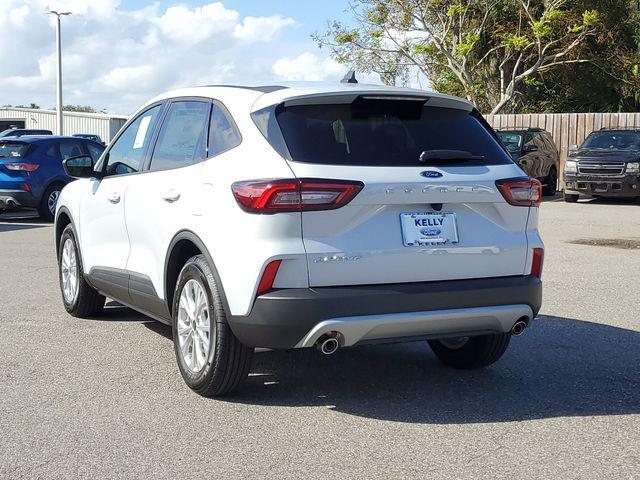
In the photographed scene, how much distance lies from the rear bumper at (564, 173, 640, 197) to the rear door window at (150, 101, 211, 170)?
1694 centimetres

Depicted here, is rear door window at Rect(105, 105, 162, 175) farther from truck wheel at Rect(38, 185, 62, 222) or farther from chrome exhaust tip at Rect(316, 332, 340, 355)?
truck wheel at Rect(38, 185, 62, 222)

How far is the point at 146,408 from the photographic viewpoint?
528 cm

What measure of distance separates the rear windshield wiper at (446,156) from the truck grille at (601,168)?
56.2 ft

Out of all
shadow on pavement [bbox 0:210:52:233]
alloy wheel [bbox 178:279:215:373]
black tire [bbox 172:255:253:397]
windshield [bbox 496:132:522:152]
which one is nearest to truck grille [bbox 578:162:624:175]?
windshield [bbox 496:132:522:152]

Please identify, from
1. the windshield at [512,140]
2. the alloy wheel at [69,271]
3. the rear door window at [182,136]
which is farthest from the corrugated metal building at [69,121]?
the rear door window at [182,136]

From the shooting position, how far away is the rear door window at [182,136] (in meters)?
5.79

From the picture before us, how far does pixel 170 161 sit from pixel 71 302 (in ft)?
8.03

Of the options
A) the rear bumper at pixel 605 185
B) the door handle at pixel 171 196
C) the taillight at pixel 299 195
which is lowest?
the rear bumper at pixel 605 185

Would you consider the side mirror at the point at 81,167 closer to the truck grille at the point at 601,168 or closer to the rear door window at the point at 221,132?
the rear door window at the point at 221,132

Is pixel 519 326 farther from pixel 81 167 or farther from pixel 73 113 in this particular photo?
pixel 73 113

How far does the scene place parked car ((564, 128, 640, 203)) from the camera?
2145cm

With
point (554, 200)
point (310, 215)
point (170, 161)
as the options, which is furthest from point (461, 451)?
point (554, 200)

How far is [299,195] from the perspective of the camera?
16.0ft

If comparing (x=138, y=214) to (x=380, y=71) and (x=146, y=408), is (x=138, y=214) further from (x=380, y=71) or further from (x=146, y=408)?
(x=380, y=71)
